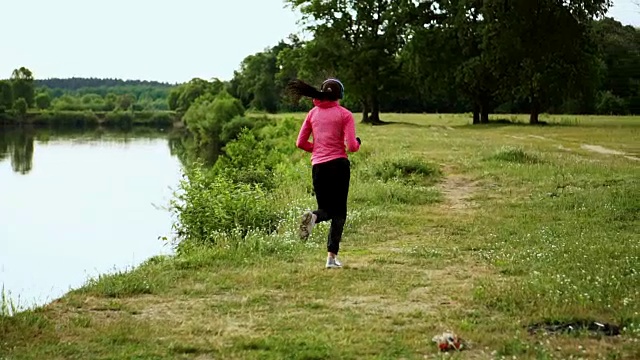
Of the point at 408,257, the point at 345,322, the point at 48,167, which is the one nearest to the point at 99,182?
the point at 48,167

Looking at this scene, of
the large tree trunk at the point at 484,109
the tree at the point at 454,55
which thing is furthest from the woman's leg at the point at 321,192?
the large tree trunk at the point at 484,109

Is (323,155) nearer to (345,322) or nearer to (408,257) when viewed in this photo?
(408,257)

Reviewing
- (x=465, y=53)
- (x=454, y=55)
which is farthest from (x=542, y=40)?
(x=454, y=55)

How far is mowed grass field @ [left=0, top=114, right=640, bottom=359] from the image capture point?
6.14 metres

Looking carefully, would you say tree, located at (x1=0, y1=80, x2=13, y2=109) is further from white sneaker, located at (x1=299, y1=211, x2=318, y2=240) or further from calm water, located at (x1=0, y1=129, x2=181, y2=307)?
white sneaker, located at (x1=299, y1=211, x2=318, y2=240)

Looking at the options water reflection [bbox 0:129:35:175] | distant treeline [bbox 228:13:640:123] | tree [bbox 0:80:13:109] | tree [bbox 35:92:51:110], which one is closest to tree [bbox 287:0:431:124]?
distant treeline [bbox 228:13:640:123]

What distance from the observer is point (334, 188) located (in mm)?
9516

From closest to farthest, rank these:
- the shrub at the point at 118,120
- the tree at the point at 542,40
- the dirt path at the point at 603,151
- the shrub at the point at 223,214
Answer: the shrub at the point at 223,214, the dirt path at the point at 603,151, the tree at the point at 542,40, the shrub at the point at 118,120

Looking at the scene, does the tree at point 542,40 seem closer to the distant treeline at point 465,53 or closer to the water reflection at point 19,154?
the distant treeline at point 465,53

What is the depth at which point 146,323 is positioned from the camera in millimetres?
6945

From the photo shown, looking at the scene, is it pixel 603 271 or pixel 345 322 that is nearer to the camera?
pixel 345 322

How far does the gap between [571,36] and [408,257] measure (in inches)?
1510

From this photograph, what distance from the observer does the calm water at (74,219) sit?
19.1m

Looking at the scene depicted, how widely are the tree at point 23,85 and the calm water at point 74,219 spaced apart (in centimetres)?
8142
